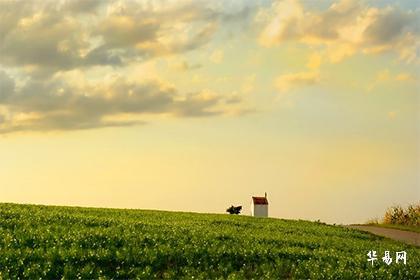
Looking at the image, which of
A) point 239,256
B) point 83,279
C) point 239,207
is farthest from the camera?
point 239,207

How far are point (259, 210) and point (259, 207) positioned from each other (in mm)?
339

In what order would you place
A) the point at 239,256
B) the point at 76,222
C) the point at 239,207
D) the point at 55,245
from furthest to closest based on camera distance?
the point at 239,207 < the point at 76,222 < the point at 239,256 < the point at 55,245

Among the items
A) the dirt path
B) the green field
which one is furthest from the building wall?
the green field


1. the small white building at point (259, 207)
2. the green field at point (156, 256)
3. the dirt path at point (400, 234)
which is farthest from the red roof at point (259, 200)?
the green field at point (156, 256)

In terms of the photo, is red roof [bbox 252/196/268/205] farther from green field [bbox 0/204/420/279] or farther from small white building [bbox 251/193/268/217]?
green field [bbox 0/204/420/279]

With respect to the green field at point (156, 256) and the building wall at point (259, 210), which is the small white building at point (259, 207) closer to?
the building wall at point (259, 210)

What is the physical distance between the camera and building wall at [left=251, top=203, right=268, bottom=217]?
205ft

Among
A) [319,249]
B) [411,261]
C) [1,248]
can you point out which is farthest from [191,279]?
[411,261]

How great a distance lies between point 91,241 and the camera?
2309cm

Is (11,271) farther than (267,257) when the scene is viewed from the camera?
No

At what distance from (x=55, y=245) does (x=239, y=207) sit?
43406 mm

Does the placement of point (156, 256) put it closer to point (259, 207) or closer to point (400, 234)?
point (400, 234)

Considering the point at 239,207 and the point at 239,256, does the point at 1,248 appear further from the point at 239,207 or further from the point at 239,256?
the point at 239,207

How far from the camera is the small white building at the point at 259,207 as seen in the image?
2464 inches
